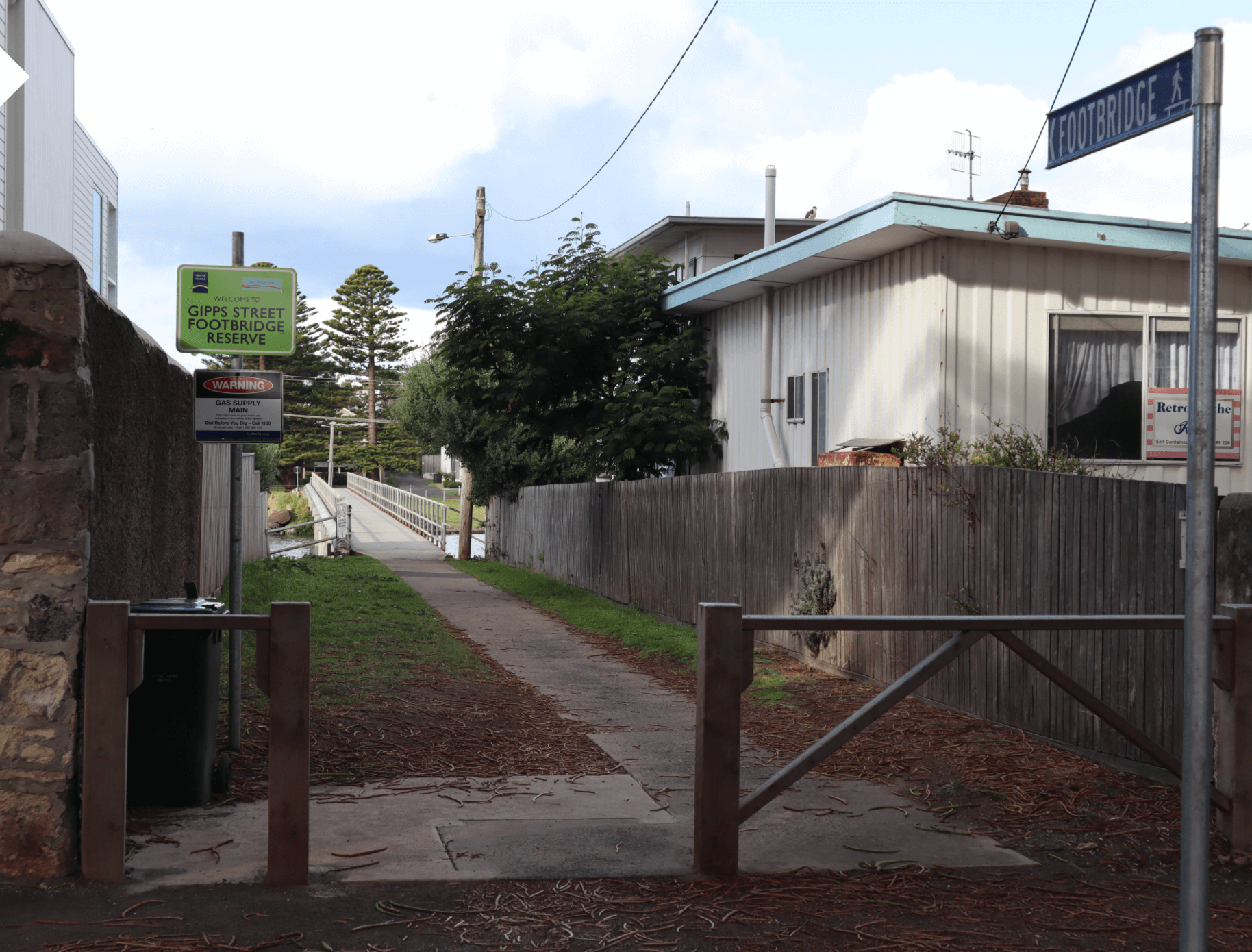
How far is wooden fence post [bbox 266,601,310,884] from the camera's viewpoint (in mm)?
4527

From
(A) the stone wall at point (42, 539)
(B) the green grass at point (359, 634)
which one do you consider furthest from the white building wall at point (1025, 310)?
(A) the stone wall at point (42, 539)

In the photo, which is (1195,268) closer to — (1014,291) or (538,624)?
(1014,291)

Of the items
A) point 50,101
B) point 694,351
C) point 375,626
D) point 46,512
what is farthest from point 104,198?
point 46,512

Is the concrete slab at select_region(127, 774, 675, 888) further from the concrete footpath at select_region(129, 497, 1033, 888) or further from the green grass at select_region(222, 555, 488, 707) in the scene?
the green grass at select_region(222, 555, 488, 707)

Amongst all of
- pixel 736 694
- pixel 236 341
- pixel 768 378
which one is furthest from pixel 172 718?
pixel 768 378

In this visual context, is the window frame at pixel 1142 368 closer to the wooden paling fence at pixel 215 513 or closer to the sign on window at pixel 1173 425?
the sign on window at pixel 1173 425

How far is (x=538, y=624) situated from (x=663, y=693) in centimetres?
525

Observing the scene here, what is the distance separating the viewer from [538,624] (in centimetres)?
1462

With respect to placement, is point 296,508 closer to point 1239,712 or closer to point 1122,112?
point 1239,712

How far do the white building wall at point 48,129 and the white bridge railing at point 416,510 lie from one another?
766 inches

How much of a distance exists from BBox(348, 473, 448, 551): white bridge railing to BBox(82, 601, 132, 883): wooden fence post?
3036 centimetres

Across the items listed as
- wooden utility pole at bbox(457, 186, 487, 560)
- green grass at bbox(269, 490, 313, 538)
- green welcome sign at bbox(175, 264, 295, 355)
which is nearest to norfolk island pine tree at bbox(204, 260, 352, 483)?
green grass at bbox(269, 490, 313, 538)

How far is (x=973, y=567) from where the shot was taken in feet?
26.3

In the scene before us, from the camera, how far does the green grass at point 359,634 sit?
9148mm
